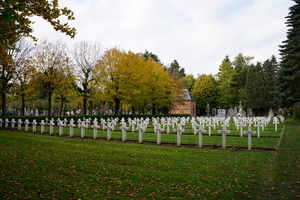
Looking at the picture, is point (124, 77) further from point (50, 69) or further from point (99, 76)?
point (50, 69)

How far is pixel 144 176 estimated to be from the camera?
6746 millimetres

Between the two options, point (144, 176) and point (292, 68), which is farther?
point (292, 68)

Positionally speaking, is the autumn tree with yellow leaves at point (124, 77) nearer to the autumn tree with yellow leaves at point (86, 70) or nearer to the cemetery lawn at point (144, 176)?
the autumn tree with yellow leaves at point (86, 70)

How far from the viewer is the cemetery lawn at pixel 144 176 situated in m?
5.36

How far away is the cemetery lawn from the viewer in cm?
536

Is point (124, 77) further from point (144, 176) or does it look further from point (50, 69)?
point (144, 176)

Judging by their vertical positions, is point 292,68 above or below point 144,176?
above

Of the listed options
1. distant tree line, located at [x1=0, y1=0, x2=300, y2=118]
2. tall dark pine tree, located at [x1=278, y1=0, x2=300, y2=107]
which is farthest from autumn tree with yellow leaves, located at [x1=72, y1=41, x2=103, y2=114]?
tall dark pine tree, located at [x1=278, y1=0, x2=300, y2=107]

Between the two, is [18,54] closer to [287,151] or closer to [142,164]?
[142,164]

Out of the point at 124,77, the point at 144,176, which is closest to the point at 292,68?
the point at 124,77

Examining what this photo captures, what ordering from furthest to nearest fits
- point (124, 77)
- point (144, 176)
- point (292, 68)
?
1. point (124, 77)
2. point (292, 68)
3. point (144, 176)


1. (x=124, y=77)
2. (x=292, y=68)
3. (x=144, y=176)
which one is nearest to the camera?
(x=144, y=176)

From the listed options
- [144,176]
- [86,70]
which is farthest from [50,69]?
[144,176]

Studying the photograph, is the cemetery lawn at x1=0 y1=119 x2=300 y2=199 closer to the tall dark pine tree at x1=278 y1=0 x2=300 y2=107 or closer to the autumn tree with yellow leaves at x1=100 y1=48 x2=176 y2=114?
the tall dark pine tree at x1=278 y1=0 x2=300 y2=107
